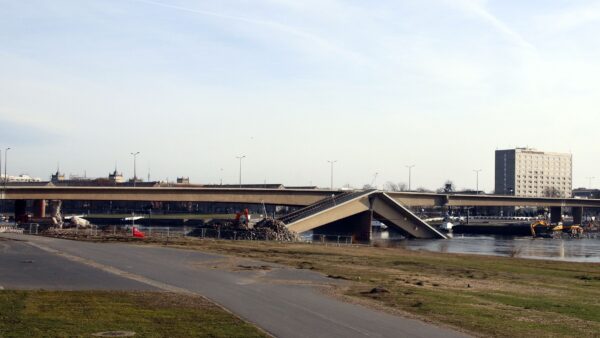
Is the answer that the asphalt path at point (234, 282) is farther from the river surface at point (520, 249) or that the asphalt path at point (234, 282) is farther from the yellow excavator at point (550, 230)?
the yellow excavator at point (550, 230)

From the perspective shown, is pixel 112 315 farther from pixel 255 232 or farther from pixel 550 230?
pixel 550 230

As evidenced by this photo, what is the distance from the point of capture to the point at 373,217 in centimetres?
13838

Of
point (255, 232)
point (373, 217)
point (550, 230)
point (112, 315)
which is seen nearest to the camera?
point (112, 315)

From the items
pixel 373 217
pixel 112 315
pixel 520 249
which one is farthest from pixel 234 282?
pixel 373 217

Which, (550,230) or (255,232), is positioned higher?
(255,232)

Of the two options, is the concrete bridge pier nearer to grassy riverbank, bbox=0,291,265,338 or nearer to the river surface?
the river surface

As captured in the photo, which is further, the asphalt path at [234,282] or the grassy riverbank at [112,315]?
the asphalt path at [234,282]

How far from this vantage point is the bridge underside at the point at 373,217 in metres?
127

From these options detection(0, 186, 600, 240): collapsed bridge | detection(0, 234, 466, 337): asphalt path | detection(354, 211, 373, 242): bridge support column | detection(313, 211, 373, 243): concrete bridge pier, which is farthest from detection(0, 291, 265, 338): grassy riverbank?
detection(354, 211, 373, 242): bridge support column

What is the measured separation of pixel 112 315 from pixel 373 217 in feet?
378

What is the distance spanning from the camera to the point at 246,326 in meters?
23.5

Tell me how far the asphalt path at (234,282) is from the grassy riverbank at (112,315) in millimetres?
1223

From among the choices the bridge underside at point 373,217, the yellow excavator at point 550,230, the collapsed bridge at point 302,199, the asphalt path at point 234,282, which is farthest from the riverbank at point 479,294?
the yellow excavator at point 550,230

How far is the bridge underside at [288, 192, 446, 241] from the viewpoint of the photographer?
127 metres
